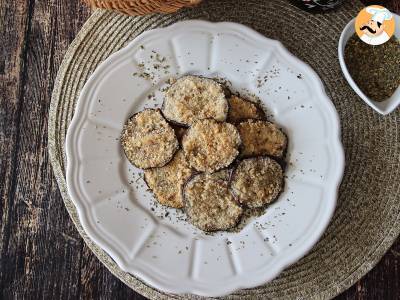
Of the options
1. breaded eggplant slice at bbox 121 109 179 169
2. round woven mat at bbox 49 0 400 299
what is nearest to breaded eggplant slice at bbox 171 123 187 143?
breaded eggplant slice at bbox 121 109 179 169

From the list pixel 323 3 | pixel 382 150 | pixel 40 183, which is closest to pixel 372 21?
pixel 323 3

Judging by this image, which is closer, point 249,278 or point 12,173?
point 249,278

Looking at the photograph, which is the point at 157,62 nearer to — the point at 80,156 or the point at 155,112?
the point at 155,112

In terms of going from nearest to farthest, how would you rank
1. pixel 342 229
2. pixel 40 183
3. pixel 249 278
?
pixel 249 278 < pixel 342 229 < pixel 40 183

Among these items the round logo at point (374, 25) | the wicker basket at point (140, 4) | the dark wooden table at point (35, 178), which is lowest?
the dark wooden table at point (35, 178)

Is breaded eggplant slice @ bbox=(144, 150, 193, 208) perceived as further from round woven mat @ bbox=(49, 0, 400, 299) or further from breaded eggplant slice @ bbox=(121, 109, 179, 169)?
round woven mat @ bbox=(49, 0, 400, 299)

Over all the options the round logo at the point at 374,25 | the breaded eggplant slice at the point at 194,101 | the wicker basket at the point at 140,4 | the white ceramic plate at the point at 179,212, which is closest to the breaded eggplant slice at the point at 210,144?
the breaded eggplant slice at the point at 194,101

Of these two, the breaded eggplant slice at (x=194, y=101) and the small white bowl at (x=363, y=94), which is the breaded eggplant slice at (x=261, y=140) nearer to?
the breaded eggplant slice at (x=194, y=101)
